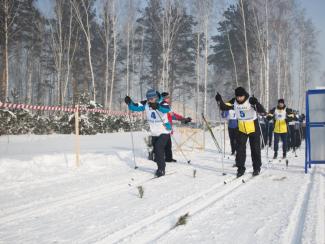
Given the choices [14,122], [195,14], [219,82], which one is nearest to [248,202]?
[14,122]

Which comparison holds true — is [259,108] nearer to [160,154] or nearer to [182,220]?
[160,154]

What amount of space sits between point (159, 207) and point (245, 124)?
11.4 feet

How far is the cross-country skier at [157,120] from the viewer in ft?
23.9

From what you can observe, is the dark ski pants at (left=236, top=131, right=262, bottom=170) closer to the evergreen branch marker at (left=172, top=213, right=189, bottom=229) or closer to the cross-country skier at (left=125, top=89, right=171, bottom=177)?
the cross-country skier at (left=125, top=89, right=171, bottom=177)

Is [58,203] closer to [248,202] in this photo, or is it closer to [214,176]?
[248,202]

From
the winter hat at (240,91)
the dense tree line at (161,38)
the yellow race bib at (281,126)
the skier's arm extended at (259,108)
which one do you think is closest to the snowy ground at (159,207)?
the skier's arm extended at (259,108)

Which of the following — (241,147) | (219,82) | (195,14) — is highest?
(195,14)

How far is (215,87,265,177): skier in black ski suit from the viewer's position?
277 inches

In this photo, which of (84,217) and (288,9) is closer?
(84,217)

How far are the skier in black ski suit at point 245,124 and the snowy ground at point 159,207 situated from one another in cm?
37

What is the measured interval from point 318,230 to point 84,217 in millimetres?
2473

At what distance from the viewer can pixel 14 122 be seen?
1752 centimetres

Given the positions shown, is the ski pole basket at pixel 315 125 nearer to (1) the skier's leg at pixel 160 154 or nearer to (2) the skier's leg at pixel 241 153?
(2) the skier's leg at pixel 241 153

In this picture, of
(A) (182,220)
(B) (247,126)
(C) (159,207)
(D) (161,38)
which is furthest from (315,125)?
(D) (161,38)
